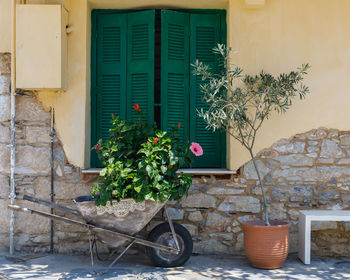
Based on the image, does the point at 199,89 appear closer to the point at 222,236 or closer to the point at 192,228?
the point at 192,228

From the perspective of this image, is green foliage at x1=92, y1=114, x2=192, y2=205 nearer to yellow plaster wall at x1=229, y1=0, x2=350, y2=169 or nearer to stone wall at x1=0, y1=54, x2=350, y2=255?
stone wall at x1=0, y1=54, x2=350, y2=255

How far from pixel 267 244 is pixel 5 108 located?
11.5ft

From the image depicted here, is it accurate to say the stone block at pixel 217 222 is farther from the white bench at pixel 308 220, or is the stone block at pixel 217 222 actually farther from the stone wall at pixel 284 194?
the white bench at pixel 308 220

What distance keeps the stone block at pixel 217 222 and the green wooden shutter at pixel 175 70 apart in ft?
3.38

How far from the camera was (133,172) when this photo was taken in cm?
471

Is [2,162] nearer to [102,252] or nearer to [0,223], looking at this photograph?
[0,223]

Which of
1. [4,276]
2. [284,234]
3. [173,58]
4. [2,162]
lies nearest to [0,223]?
[2,162]

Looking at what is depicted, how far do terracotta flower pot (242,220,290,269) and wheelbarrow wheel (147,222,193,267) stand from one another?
0.67m

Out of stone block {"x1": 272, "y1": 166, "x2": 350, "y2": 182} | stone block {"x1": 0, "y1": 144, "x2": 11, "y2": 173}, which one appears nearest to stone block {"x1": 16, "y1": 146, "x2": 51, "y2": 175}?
stone block {"x1": 0, "y1": 144, "x2": 11, "y2": 173}

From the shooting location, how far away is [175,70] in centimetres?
588

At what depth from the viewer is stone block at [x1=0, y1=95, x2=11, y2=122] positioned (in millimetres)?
5668

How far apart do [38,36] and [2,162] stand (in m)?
1.60

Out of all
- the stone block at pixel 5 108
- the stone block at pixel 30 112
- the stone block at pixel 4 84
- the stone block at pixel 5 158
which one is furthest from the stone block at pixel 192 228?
the stone block at pixel 4 84

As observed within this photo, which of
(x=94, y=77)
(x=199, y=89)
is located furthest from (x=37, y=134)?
(x=199, y=89)
